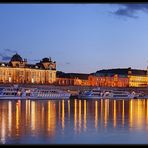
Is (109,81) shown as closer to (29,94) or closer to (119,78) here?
(119,78)

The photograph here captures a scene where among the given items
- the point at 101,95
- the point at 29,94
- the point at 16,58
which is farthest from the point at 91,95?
the point at 16,58

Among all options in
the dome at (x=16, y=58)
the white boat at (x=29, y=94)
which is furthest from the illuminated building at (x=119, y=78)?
the white boat at (x=29, y=94)

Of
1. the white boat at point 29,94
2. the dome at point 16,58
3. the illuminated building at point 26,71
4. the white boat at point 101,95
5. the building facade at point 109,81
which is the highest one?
the dome at point 16,58

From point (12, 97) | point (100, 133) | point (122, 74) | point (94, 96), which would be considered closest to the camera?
point (100, 133)

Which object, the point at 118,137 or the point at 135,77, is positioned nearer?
the point at 118,137

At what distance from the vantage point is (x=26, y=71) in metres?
80.9

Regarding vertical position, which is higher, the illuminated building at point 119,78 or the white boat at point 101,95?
the illuminated building at point 119,78

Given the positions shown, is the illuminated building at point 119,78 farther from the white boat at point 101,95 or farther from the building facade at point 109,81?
the white boat at point 101,95

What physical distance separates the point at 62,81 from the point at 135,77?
22274 mm

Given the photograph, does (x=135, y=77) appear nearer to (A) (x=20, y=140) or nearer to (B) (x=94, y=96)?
(B) (x=94, y=96)

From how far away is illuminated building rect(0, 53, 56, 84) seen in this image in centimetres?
7756

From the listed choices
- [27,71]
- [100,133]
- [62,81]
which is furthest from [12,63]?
[100,133]

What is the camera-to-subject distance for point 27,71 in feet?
266

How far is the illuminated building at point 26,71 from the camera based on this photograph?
7756 centimetres
